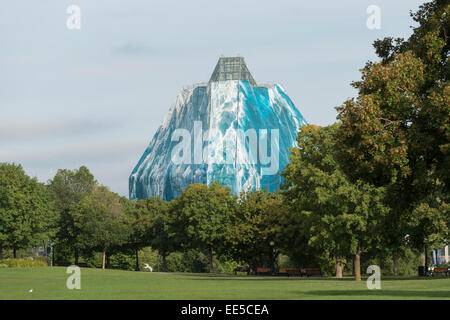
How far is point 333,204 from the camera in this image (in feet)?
177

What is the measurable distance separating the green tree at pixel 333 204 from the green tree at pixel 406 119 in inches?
977

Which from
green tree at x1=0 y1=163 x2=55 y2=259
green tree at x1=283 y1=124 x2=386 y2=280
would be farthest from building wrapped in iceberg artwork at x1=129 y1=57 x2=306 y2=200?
green tree at x1=283 y1=124 x2=386 y2=280

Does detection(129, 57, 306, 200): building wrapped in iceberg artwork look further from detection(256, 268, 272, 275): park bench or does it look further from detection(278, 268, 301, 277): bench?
detection(278, 268, 301, 277): bench

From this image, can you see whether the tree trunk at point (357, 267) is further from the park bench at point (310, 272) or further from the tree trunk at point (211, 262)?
the tree trunk at point (211, 262)

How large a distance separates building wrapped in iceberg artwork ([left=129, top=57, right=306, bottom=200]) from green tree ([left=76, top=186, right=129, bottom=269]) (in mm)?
66074

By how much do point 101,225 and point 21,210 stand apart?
41.2 ft

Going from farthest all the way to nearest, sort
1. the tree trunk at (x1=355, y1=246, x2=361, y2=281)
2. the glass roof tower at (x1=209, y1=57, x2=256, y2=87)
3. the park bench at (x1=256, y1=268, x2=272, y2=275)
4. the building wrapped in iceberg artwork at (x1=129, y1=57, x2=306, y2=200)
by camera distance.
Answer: the glass roof tower at (x1=209, y1=57, x2=256, y2=87) → the building wrapped in iceberg artwork at (x1=129, y1=57, x2=306, y2=200) → the park bench at (x1=256, y1=268, x2=272, y2=275) → the tree trunk at (x1=355, y1=246, x2=361, y2=281)

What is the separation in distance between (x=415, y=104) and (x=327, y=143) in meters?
33.5

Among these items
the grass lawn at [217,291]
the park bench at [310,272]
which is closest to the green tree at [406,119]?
the grass lawn at [217,291]

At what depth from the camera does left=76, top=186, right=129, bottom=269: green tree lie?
295 ft

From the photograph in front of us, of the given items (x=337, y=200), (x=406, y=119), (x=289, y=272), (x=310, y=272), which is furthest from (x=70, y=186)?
(x=406, y=119)

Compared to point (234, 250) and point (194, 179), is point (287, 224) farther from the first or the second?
point (194, 179)

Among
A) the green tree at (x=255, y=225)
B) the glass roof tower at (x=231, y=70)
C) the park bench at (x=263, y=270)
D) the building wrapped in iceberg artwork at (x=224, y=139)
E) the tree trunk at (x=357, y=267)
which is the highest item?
the glass roof tower at (x=231, y=70)

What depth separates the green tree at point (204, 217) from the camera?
3401 inches
